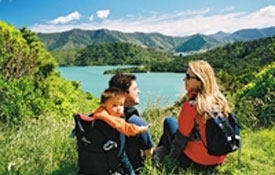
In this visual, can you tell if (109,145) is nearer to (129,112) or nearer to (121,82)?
(129,112)

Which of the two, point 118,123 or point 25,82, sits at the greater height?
point 25,82

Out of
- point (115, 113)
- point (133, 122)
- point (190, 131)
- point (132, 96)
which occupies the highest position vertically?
point (132, 96)

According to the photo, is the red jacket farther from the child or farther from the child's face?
the child's face

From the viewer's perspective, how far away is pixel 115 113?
179 inches

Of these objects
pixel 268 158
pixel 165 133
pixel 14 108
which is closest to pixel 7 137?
pixel 165 133

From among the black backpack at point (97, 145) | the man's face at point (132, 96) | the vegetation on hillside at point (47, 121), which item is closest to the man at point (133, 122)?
the man's face at point (132, 96)

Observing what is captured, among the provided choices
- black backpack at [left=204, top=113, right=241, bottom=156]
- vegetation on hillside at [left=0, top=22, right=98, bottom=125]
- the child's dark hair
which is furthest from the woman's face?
vegetation on hillside at [left=0, top=22, right=98, bottom=125]

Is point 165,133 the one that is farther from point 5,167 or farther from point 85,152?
point 5,167

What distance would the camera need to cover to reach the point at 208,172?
4914mm

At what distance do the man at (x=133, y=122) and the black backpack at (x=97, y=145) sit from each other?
0.86 feet

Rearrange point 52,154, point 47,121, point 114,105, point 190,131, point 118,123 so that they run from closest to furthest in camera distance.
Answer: point 118,123
point 114,105
point 190,131
point 52,154
point 47,121

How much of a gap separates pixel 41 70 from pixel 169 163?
14.1 m

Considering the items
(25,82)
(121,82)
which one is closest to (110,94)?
(121,82)

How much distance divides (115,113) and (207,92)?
3.03ft
